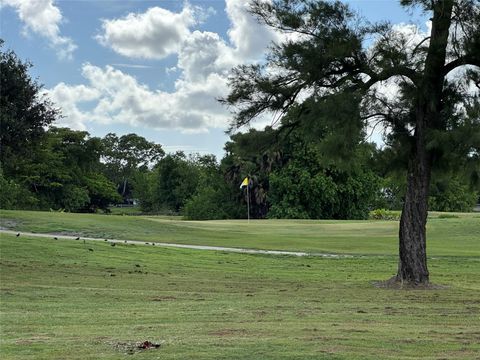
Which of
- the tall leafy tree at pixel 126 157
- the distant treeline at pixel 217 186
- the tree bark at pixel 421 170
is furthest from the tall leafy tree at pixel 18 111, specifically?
the tall leafy tree at pixel 126 157

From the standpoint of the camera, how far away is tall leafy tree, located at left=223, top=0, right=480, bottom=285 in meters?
15.0

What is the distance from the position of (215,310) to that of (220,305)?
732 mm

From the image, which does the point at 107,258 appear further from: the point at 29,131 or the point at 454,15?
the point at 454,15

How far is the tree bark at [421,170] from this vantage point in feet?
50.5

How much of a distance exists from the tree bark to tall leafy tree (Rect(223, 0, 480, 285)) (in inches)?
1.0

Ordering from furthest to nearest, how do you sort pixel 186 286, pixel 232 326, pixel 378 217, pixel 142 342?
1. pixel 378 217
2. pixel 186 286
3. pixel 232 326
4. pixel 142 342

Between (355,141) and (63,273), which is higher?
(355,141)

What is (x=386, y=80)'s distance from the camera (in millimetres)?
15844

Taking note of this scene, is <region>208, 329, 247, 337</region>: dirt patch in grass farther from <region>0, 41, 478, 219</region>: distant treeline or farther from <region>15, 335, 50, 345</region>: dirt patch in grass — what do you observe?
<region>0, 41, 478, 219</region>: distant treeline

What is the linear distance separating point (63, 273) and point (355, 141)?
8130 mm

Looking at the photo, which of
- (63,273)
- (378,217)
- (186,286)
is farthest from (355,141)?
(378,217)

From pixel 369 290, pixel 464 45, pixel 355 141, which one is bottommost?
pixel 369 290

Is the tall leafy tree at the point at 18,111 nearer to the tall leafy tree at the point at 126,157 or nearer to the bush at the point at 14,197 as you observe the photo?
the bush at the point at 14,197

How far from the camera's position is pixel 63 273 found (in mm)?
15859
